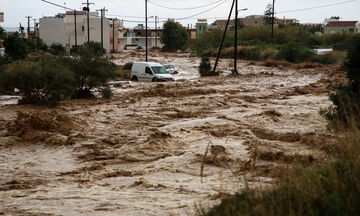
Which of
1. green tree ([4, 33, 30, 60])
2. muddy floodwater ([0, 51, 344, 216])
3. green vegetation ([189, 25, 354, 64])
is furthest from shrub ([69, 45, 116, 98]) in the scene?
green vegetation ([189, 25, 354, 64])

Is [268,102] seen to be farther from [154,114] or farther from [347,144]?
[347,144]

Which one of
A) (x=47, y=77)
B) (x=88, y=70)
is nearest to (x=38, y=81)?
(x=47, y=77)

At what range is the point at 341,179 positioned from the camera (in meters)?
5.50

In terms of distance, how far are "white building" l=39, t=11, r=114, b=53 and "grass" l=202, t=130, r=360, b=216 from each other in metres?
99.0

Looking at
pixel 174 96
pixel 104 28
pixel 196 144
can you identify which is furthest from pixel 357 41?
pixel 104 28

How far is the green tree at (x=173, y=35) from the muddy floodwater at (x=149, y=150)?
85465 mm

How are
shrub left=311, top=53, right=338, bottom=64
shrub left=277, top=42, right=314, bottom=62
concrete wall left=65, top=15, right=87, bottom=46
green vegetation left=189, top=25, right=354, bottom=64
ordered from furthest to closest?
concrete wall left=65, top=15, right=87, bottom=46 < green vegetation left=189, top=25, right=354, bottom=64 < shrub left=277, top=42, right=314, bottom=62 < shrub left=311, top=53, right=338, bottom=64

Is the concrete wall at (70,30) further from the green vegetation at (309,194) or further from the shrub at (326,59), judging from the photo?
the green vegetation at (309,194)

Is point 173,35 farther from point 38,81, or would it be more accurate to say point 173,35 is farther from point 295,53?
point 38,81

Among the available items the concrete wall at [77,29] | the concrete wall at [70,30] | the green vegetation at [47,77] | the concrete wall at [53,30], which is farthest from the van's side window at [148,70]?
the concrete wall at [53,30]

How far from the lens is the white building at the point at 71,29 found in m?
103

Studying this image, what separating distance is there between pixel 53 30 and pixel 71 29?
5466 millimetres

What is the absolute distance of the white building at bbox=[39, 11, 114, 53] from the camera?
338 ft

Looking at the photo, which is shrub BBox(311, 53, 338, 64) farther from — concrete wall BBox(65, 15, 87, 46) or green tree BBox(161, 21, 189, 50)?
concrete wall BBox(65, 15, 87, 46)
